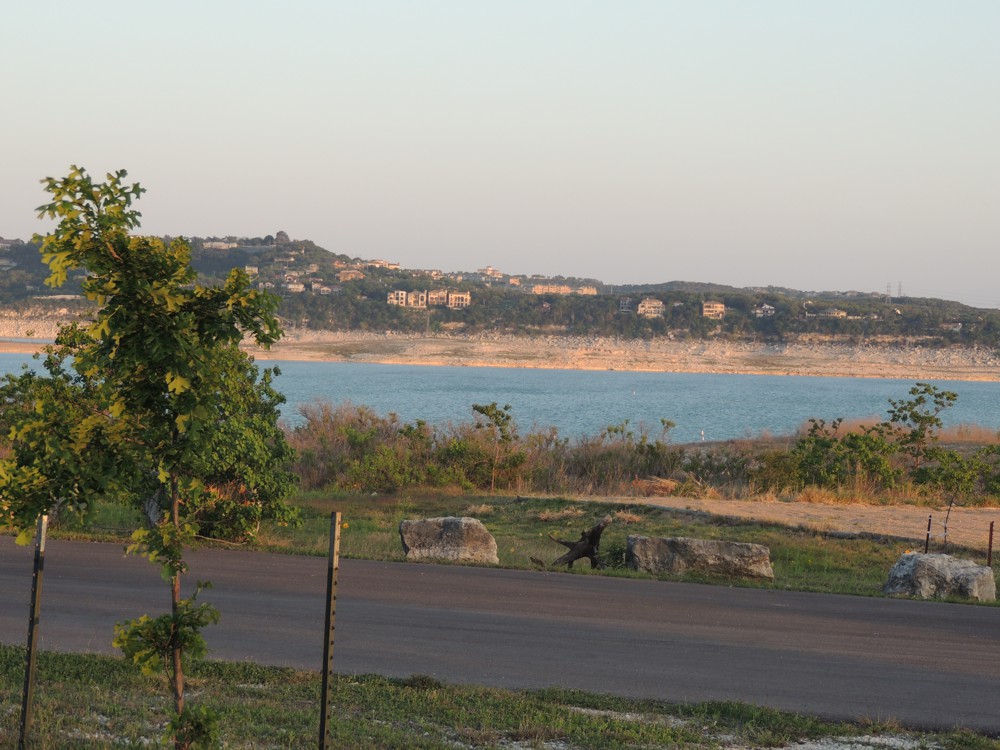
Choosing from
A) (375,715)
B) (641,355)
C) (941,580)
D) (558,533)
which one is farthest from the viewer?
(641,355)

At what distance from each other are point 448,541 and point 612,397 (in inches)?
2687

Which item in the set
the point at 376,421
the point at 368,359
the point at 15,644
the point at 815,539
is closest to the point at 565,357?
the point at 368,359

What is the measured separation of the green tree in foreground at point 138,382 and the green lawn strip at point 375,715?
93.9 inches

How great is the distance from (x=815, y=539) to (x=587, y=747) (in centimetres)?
1308

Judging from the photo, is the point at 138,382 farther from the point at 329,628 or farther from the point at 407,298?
the point at 407,298

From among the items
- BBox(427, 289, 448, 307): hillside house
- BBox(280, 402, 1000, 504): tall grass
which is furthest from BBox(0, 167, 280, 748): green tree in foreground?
Result: BBox(427, 289, 448, 307): hillside house

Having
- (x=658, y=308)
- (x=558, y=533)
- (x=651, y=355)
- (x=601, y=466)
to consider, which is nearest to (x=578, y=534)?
(x=558, y=533)

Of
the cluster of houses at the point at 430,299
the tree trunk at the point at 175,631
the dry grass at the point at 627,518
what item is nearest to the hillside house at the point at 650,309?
the cluster of houses at the point at 430,299

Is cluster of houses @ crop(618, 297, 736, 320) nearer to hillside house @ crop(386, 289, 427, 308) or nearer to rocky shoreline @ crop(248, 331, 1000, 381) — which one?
rocky shoreline @ crop(248, 331, 1000, 381)

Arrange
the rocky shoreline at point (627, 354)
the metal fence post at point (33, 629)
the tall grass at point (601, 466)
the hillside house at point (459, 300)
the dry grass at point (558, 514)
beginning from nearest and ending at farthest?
the metal fence post at point (33, 629)
the dry grass at point (558, 514)
the tall grass at point (601, 466)
the rocky shoreline at point (627, 354)
the hillside house at point (459, 300)

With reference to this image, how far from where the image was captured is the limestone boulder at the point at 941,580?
51.0ft

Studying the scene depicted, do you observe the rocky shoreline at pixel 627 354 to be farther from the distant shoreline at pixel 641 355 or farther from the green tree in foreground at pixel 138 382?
the green tree in foreground at pixel 138 382

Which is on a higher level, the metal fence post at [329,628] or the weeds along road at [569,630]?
the metal fence post at [329,628]

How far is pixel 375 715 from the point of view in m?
8.38
